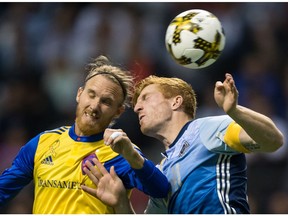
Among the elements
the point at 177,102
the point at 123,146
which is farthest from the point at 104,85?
the point at 123,146

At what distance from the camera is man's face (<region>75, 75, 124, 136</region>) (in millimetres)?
Answer: 6703

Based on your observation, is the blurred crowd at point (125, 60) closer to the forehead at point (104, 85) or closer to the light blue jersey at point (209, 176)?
the forehead at point (104, 85)

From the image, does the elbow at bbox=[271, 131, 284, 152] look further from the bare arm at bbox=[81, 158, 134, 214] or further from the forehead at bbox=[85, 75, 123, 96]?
the forehead at bbox=[85, 75, 123, 96]

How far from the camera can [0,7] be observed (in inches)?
523

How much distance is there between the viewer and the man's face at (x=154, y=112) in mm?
6758

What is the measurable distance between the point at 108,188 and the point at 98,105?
2.46 feet

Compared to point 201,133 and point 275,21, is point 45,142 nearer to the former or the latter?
point 201,133

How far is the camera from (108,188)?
6.39 meters

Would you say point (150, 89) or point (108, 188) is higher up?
point (150, 89)

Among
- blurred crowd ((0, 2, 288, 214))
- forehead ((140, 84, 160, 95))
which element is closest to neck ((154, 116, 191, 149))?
forehead ((140, 84, 160, 95))

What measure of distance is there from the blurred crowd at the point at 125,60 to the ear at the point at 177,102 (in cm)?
385

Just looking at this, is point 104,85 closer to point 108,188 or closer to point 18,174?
point 108,188

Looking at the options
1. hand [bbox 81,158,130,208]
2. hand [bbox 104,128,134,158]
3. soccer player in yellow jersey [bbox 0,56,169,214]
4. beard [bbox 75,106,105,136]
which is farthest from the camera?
beard [bbox 75,106,105,136]

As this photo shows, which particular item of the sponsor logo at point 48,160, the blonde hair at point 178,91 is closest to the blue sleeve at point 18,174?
the sponsor logo at point 48,160
